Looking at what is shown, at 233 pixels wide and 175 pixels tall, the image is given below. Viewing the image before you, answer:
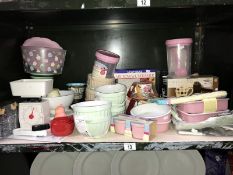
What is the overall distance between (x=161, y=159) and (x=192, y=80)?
0.39 m

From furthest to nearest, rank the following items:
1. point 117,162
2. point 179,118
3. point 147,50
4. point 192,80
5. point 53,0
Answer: point 147,50 → point 117,162 → point 192,80 → point 179,118 → point 53,0

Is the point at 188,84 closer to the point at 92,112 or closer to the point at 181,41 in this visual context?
the point at 181,41

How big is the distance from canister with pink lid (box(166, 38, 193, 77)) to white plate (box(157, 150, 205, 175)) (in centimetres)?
34

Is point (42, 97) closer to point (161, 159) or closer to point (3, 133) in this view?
point (3, 133)

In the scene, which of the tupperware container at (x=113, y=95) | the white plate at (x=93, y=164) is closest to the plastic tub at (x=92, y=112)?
the tupperware container at (x=113, y=95)

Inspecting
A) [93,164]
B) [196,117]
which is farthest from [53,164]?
[196,117]

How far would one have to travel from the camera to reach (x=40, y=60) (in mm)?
1040

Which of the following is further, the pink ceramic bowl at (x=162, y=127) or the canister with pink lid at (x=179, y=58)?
the canister with pink lid at (x=179, y=58)

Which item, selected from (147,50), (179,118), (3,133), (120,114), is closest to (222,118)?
(179,118)

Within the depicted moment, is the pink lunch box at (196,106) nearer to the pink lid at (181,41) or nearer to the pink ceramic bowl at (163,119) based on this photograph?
the pink ceramic bowl at (163,119)

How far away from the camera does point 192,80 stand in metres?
1.00

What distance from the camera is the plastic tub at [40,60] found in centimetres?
103

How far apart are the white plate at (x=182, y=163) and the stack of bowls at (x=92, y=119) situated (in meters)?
0.48

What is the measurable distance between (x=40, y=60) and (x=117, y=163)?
544mm
